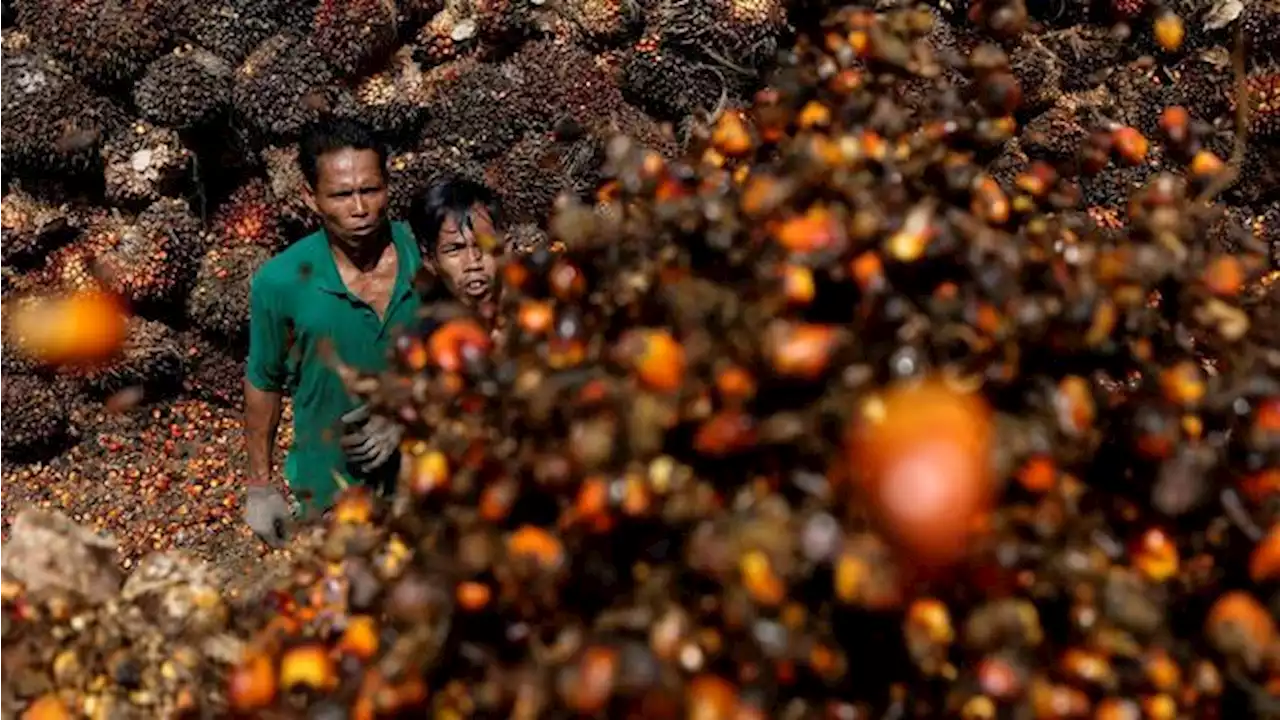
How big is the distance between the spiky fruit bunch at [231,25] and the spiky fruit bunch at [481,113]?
2.53ft

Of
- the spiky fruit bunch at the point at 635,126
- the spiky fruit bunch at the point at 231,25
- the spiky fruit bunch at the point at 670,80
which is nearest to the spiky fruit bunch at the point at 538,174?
the spiky fruit bunch at the point at 635,126

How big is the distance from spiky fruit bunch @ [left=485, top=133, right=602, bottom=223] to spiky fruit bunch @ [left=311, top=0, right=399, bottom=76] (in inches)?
26.7

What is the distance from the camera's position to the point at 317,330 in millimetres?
3105

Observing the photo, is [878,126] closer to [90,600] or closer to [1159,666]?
[1159,666]

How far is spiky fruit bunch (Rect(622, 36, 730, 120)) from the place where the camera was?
4.64m

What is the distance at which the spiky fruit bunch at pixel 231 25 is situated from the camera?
192 inches

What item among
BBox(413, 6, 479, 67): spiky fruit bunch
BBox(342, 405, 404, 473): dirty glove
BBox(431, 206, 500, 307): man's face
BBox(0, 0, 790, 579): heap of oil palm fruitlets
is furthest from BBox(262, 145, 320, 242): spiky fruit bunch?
BBox(342, 405, 404, 473): dirty glove

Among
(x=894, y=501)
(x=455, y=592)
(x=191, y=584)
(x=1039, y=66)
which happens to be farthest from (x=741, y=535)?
(x=1039, y=66)

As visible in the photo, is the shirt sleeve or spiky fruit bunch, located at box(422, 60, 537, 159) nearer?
the shirt sleeve

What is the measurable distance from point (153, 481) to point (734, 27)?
2.94m

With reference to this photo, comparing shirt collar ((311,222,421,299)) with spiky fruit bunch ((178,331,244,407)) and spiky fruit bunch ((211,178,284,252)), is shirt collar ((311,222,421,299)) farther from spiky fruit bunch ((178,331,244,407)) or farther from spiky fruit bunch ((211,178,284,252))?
spiky fruit bunch ((178,331,244,407))

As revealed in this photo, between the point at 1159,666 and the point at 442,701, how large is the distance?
2.30ft

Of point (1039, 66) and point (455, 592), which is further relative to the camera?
point (1039, 66)

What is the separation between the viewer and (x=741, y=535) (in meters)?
1.08
